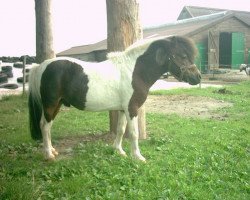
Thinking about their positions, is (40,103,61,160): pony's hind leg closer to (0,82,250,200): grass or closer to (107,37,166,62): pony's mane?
(0,82,250,200): grass

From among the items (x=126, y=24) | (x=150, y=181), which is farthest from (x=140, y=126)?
(x=150, y=181)

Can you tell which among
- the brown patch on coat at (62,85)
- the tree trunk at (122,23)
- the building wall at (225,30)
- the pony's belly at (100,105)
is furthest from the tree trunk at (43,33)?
the building wall at (225,30)

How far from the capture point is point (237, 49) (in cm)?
2972

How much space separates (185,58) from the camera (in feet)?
18.5

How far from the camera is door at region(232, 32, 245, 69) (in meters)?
29.4

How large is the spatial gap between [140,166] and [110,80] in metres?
1.49

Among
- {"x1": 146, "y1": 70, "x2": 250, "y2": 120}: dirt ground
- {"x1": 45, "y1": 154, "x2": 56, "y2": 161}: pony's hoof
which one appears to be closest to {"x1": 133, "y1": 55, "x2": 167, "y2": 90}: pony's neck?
{"x1": 45, "y1": 154, "x2": 56, "y2": 161}: pony's hoof

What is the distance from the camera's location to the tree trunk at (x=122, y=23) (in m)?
6.70

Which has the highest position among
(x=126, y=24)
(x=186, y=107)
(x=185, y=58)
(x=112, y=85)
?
(x=126, y=24)

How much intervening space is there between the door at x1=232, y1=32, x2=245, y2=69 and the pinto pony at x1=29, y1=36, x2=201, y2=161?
83.5ft

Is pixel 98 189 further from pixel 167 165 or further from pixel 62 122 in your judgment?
pixel 62 122

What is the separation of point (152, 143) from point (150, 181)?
2.12m

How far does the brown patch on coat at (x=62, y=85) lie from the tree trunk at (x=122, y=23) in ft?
4.86

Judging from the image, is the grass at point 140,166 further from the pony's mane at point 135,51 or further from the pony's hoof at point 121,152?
the pony's mane at point 135,51
